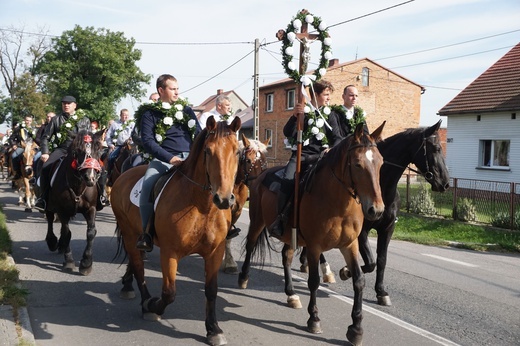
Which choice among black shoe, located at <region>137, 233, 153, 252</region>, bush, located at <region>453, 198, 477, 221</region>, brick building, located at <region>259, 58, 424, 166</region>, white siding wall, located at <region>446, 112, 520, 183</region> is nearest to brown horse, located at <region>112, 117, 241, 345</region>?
black shoe, located at <region>137, 233, 153, 252</region>

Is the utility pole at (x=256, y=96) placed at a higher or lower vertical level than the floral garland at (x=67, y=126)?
higher

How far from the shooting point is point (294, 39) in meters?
6.35

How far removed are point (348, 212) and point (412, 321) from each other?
5.83 feet

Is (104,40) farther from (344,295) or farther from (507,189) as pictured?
(344,295)

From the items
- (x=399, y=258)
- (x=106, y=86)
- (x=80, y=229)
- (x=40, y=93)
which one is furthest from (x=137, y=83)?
(x=399, y=258)

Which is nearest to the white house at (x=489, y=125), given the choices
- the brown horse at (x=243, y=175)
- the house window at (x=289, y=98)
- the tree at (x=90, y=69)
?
the house window at (x=289, y=98)

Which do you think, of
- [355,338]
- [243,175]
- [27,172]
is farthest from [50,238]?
[27,172]

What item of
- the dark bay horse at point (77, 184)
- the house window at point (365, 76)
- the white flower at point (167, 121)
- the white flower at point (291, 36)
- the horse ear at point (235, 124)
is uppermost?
the house window at point (365, 76)

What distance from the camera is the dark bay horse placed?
25.4 ft

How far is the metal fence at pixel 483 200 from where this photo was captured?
13828 millimetres

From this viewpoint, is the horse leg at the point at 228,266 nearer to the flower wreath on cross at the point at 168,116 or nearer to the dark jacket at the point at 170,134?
the dark jacket at the point at 170,134

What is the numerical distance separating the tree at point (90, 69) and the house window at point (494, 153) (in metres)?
36.4

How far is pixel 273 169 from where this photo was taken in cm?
723

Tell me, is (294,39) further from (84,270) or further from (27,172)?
(27,172)
